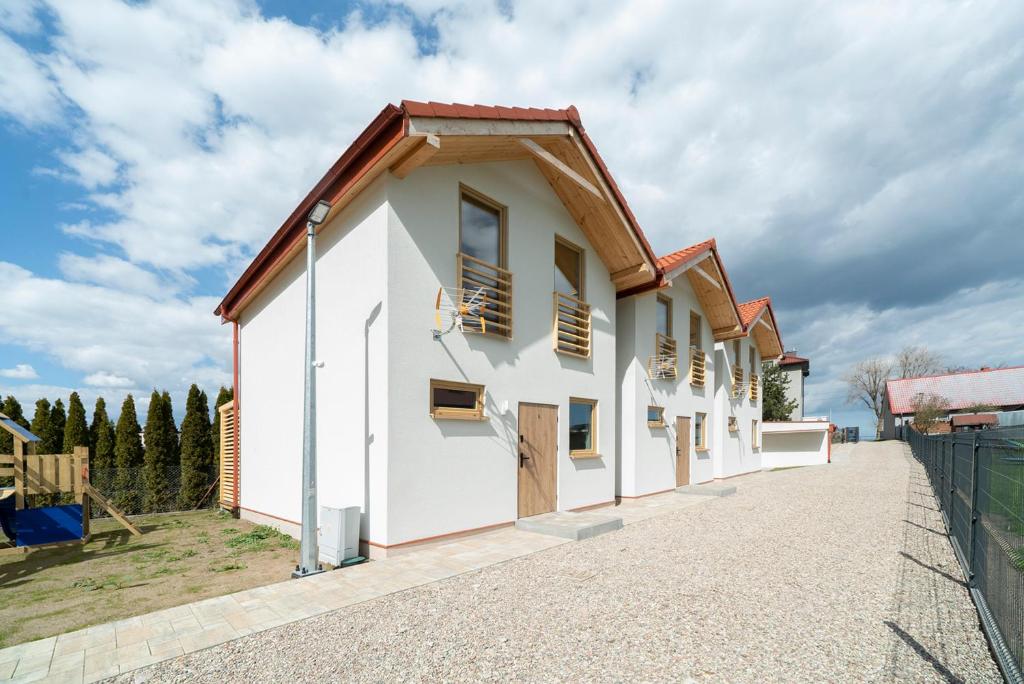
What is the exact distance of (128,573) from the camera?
6906 mm

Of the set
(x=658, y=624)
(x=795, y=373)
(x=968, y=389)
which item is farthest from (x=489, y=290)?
(x=968, y=389)

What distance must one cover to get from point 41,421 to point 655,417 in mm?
16065

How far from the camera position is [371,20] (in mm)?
7352

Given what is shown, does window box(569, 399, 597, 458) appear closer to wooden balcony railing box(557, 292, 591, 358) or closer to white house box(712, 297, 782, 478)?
wooden balcony railing box(557, 292, 591, 358)

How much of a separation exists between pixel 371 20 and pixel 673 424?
38.4ft

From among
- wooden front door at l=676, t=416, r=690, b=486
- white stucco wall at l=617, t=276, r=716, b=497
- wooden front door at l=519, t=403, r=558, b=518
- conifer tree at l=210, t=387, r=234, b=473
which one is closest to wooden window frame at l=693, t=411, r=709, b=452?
white stucco wall at l=617, t=276, r=716, b=497

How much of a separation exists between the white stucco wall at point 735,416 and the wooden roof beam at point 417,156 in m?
13.9

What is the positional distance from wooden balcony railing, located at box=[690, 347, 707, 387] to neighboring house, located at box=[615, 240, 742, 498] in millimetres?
31

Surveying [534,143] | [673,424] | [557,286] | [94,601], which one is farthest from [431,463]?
[673,424]

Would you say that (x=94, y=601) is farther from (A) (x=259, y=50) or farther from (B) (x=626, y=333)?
(B) (x=626, y=333)

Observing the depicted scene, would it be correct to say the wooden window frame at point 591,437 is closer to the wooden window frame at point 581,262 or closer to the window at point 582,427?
the window at point 582,427

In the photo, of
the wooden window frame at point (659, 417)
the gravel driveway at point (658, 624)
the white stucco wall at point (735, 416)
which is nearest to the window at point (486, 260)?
the gravel driveway at point (658, 624)

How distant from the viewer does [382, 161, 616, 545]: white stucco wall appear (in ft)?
23.3

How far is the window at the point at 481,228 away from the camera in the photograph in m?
8.52
